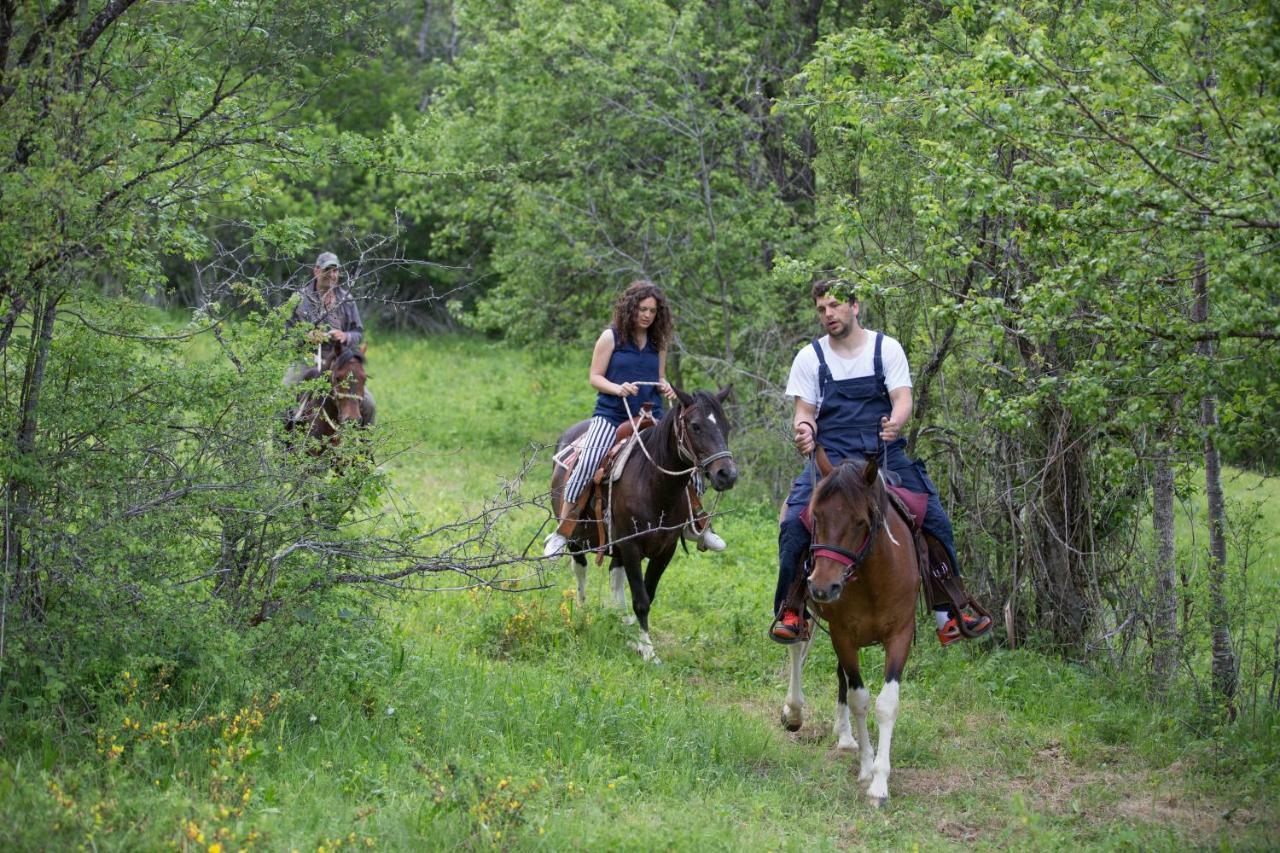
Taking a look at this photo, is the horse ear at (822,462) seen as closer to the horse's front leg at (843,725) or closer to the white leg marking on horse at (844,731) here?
the horse's front leg at (843,725)

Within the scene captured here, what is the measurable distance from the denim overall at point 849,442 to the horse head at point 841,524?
2.05 feet

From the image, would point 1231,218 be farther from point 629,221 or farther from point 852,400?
point 629,221

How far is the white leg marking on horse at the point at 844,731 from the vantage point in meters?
8.08

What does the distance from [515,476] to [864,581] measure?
2.07 m

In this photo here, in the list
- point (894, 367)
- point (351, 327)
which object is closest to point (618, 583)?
point (894, 367)

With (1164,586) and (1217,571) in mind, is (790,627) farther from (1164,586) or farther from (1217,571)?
(1164,586)

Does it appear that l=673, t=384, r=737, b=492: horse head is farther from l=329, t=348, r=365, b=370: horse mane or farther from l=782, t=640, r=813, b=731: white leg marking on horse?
l=329, t=348, r=365, b=370: horse mane

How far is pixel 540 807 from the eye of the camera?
6145 millimetres

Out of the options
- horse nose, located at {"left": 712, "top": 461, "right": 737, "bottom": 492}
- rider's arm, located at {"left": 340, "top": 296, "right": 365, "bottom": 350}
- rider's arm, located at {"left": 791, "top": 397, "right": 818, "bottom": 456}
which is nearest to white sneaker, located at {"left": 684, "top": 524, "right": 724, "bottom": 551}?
horse nose, located at {"left": 712, "top": 461, "right": 737, "bottom": 492}

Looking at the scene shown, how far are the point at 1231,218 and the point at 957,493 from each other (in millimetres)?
4775

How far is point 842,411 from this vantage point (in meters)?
7.80

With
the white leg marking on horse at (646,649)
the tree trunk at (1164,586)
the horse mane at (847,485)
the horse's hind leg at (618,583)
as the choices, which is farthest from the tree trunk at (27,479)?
the tree trunk at (1164,586)

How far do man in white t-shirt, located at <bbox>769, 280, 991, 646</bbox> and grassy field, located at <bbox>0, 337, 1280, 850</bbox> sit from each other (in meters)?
0.62

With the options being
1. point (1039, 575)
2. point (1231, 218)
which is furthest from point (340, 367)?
point (1231, 218)
